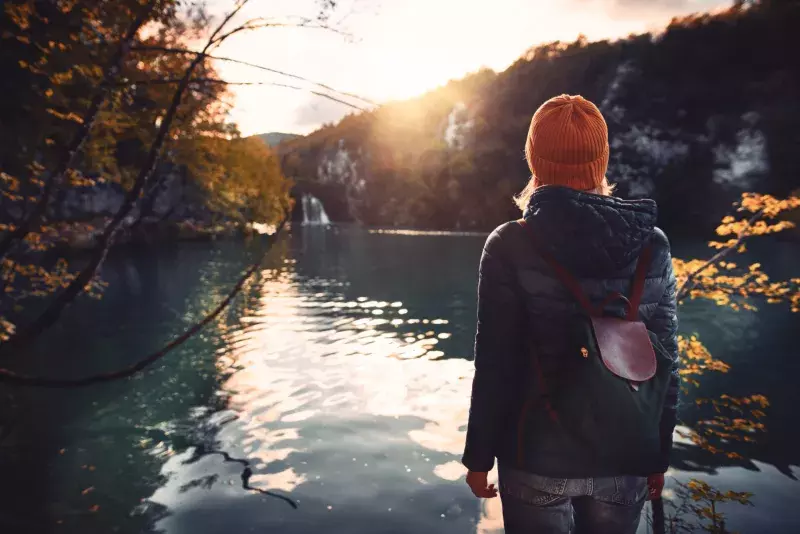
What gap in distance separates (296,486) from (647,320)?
626 centimetres

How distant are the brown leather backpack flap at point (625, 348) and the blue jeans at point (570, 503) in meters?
0.47

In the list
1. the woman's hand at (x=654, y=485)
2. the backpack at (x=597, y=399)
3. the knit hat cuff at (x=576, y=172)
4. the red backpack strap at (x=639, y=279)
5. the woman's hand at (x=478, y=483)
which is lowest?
the woman's hand at (x=654, y=485)

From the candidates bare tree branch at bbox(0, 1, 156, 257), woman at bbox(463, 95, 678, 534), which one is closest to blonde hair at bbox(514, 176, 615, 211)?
woman at bbox(463, 95, 678, 534)

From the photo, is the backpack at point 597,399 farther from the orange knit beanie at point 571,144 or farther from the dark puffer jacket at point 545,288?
the orange knit beanie at point 571,144

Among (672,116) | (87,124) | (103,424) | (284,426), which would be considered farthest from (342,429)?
(672,116)

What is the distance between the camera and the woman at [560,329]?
76.3 inches

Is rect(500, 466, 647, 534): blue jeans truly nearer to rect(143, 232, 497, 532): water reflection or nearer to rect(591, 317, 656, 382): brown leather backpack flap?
rect(591, 317, 656, 382): brown leather backpack flap

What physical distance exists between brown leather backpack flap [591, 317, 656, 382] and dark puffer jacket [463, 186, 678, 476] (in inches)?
4.9

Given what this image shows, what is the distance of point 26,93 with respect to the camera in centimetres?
554

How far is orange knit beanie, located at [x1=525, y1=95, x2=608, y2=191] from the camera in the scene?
208 cm

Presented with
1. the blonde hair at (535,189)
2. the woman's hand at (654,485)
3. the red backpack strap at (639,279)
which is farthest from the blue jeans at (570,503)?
the blonde hair at (535,189)

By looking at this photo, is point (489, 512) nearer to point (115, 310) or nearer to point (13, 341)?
point (13, 341)

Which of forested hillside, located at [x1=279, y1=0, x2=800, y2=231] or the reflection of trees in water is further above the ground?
forested hillside, located at [x1=279, y1=0, x2=800, y2=231]

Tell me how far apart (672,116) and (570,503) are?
86.5 metres
